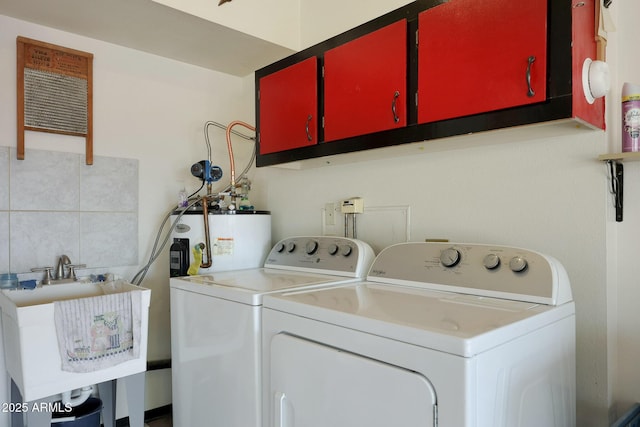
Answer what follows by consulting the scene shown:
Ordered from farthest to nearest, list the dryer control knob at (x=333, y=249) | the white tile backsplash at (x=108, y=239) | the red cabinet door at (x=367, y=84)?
the white tile backsplash at (x=108, y=239) < the dryer control knob at (x=333, y=249) < the red cabinet door at (x=367, y=84)

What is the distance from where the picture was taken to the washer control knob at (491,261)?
1432 millimetres

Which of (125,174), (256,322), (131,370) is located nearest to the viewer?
(256,322)

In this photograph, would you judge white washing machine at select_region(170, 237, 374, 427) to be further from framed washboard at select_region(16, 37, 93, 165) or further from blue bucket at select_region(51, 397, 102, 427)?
framed washboard at select_region(16, 37, 93, 165)

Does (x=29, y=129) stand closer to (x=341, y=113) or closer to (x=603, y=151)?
(x=341, y=113)

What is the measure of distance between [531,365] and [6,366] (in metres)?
2.24

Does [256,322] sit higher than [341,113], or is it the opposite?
[341,113]

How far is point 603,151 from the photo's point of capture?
142cm

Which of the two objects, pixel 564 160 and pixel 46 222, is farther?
pixel 46 222

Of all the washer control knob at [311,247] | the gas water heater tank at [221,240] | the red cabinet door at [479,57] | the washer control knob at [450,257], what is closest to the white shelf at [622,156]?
the red cabinet door at [479,57]

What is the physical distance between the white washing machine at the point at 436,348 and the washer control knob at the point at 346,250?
1.09 feet

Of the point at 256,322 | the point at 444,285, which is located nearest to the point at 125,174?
the point at 256,322

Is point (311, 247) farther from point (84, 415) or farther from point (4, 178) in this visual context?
point (4, 178)

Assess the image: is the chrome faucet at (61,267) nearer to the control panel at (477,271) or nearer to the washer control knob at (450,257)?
the control panel at (477,271)

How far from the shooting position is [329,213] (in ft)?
7.72
